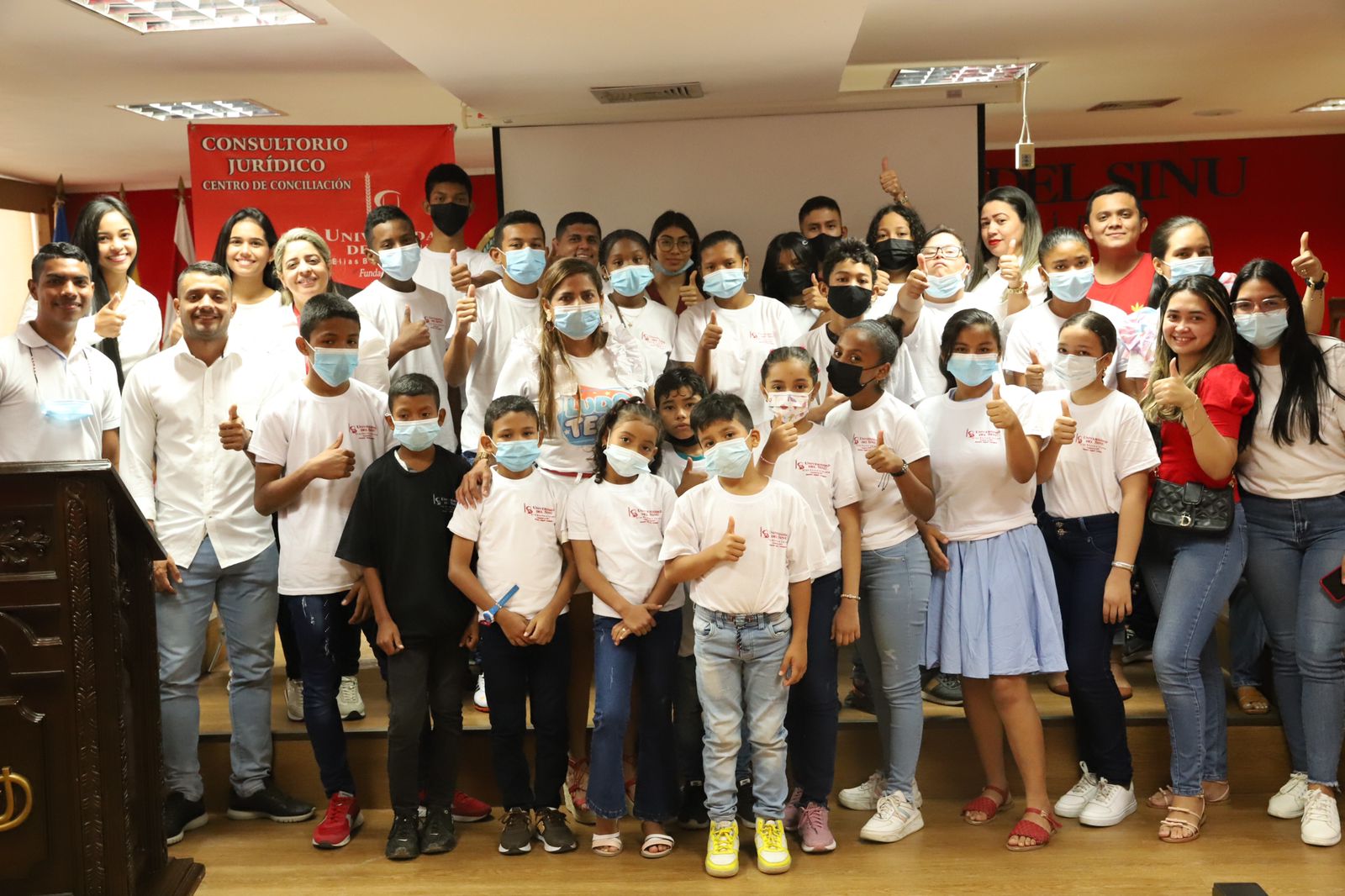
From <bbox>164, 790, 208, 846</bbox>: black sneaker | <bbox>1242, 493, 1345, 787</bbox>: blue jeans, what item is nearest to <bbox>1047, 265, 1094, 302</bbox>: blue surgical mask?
<bbox>1242, 493, 1345, 787</bbox>: blue jeans

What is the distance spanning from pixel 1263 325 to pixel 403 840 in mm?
2874

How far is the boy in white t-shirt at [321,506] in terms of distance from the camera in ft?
11.5

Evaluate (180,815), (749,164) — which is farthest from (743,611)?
(749,164)

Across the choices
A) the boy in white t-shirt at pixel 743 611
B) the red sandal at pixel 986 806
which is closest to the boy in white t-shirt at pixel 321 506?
the boy in white t-shirt at pixel 743 611

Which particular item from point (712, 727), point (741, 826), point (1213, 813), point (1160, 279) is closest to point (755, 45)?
point (1160, 279)

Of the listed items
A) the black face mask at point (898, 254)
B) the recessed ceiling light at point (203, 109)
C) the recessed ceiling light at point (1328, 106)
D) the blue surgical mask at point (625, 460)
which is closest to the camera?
the blue surgical mask at point (625, 460)

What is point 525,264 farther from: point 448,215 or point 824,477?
point 824,477

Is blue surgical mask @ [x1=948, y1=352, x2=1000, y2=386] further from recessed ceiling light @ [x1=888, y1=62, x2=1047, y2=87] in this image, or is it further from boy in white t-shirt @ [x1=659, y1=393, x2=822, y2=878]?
recessed ceiling light @ [x1=888, y1=62, x2=1047, y2=87]

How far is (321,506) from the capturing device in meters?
3.55

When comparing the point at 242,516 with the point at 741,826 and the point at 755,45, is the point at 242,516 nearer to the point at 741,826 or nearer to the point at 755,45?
the point at 741,826

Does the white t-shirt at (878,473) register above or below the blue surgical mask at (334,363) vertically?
below

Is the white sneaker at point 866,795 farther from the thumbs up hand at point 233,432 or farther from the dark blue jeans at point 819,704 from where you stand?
the thumbs up hand at point 233,432

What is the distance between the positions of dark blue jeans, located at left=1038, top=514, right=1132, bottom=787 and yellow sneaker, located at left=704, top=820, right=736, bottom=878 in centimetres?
100

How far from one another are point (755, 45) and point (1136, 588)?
229 centimetres
